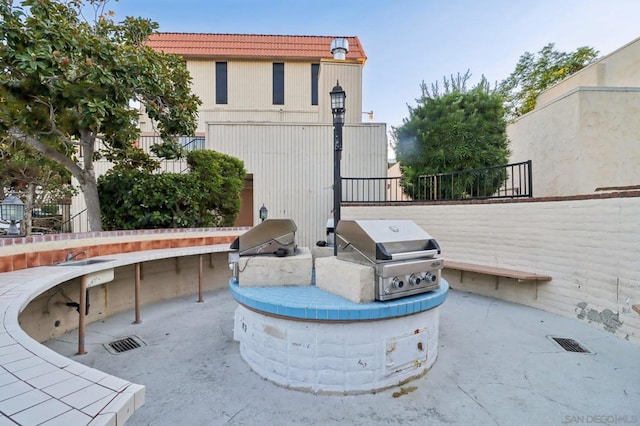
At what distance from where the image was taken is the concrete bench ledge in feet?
14.9

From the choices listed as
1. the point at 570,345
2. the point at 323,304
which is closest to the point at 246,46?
the point at 323,304

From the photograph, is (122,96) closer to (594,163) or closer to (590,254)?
(590,254)

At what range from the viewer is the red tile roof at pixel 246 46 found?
37.1 ft

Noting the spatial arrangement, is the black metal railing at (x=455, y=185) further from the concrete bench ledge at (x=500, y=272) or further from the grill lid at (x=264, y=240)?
the grill lid at (x=264, y=240)

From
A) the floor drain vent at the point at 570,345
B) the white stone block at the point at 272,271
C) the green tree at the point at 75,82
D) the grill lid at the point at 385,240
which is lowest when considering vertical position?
the floor drain vent at the point at 570,345

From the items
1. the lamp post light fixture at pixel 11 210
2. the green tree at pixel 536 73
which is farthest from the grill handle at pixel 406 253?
the green tree at pixel 536 73

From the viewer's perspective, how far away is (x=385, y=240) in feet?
8.57

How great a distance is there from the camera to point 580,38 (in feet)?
40.7

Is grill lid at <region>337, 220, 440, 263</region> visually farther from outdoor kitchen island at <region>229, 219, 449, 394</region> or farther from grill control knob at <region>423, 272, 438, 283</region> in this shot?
grill control knob at <region>423, 272, 438, 283</region>

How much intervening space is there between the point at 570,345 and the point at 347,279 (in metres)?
2.82

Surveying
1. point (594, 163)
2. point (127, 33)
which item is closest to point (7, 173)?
point (127, 33)

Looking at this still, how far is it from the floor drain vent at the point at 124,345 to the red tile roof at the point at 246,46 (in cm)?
1072

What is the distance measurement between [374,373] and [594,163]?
22.6ft

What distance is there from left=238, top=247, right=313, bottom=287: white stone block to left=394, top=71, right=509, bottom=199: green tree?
15.1 ft
